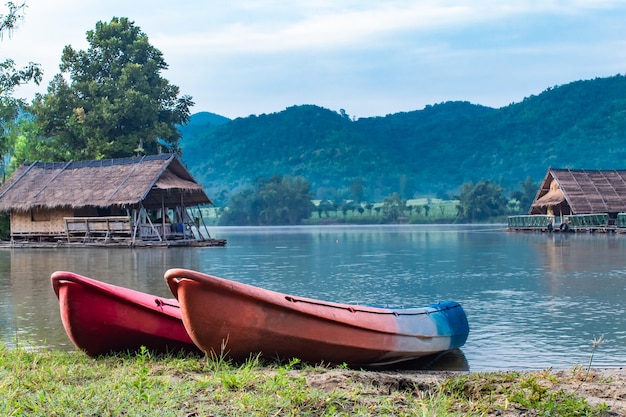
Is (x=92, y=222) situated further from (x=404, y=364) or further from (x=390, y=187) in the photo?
(x=390, y=187)

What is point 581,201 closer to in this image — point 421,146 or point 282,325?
point 282,325

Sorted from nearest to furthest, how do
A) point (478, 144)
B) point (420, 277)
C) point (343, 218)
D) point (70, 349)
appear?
point (70, 349)
point (420, 277)
point (343, 218)
point (478, 144)

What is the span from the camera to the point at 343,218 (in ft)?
327

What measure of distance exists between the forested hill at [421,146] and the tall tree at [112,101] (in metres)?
Result: 83.7

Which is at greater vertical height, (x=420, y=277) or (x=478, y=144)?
(x=478, y=144)

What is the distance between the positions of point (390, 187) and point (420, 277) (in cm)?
12057

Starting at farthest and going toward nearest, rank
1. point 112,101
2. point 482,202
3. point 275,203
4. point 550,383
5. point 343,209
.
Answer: point 343,209 → point 275,203 → point 482,202 → point 112,101 → point 550,383

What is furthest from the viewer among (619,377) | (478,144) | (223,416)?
(478,144)

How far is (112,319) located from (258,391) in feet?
7.74

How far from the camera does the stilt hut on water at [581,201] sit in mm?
48250

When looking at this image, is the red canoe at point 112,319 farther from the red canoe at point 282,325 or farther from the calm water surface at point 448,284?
the calm water surface at point 448,284

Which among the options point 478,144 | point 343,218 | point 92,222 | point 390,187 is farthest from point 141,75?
point 478,144

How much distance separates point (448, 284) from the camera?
18.5 metres

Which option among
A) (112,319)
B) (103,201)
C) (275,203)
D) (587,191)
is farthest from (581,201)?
(275,203)
